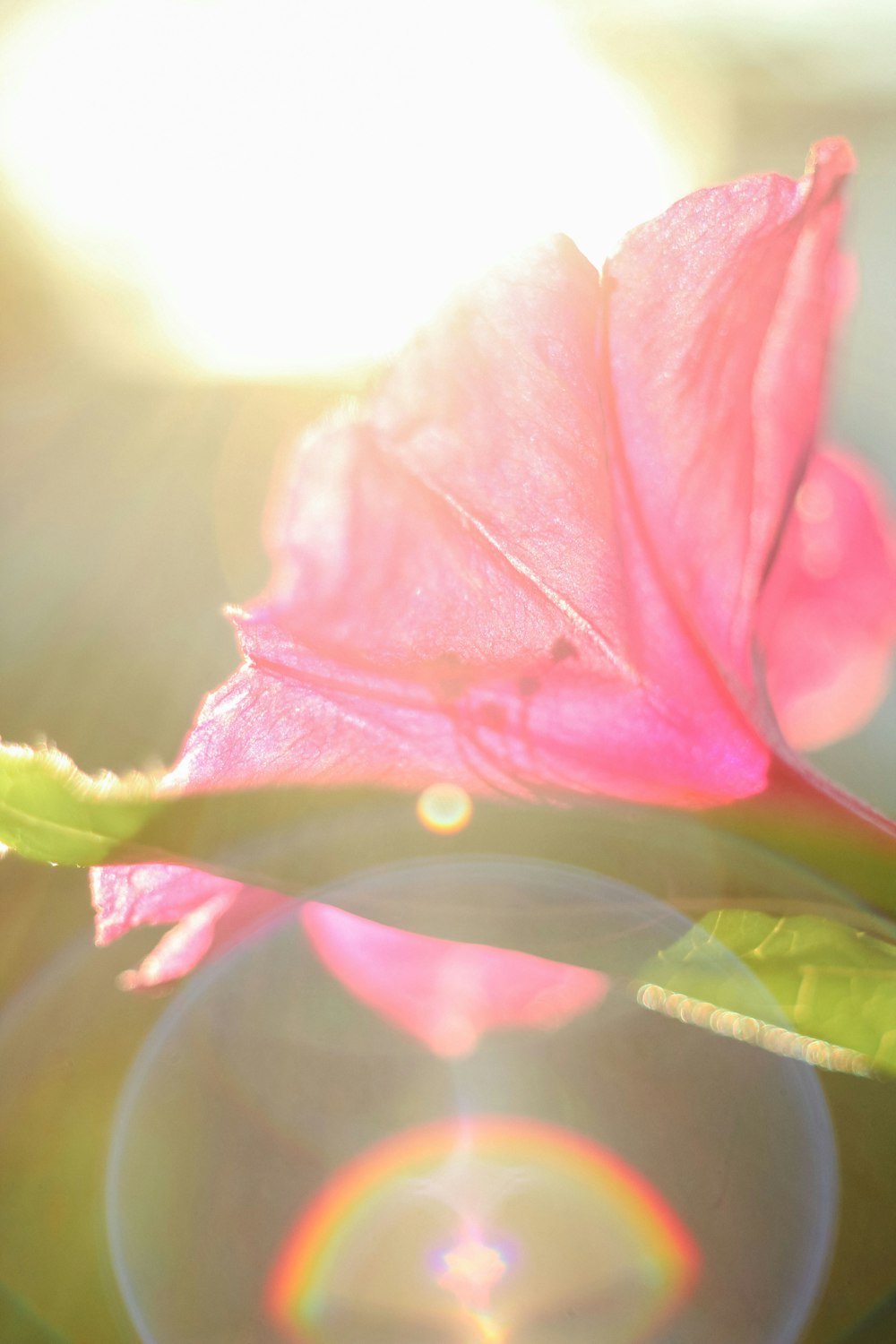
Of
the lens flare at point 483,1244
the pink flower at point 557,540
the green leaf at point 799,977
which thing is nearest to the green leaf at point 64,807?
the pink flower at point 557,540

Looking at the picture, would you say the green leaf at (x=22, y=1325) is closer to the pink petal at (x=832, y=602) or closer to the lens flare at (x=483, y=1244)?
the lens flare at (x=483, y=1244)

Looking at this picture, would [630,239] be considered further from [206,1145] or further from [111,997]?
[111,997]

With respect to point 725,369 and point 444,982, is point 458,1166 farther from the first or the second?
point 725,369

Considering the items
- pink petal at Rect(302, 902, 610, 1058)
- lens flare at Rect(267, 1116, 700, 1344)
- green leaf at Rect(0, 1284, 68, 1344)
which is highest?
pink petal at Rect(302, 902, 610, 1058)

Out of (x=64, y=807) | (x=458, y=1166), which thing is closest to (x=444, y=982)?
(x=458, y=1166)

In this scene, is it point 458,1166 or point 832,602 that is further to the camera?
point 458,1166

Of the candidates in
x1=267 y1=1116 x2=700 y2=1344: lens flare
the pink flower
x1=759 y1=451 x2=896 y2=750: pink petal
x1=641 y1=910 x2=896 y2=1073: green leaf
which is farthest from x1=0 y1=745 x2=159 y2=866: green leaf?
x1=267 y1=1116 x2=700 y2=1344: lens flare

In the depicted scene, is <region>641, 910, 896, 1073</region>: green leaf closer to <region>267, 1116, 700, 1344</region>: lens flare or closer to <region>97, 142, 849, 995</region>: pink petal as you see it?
<region>97, 142, 849, 995</region>: pink petal
